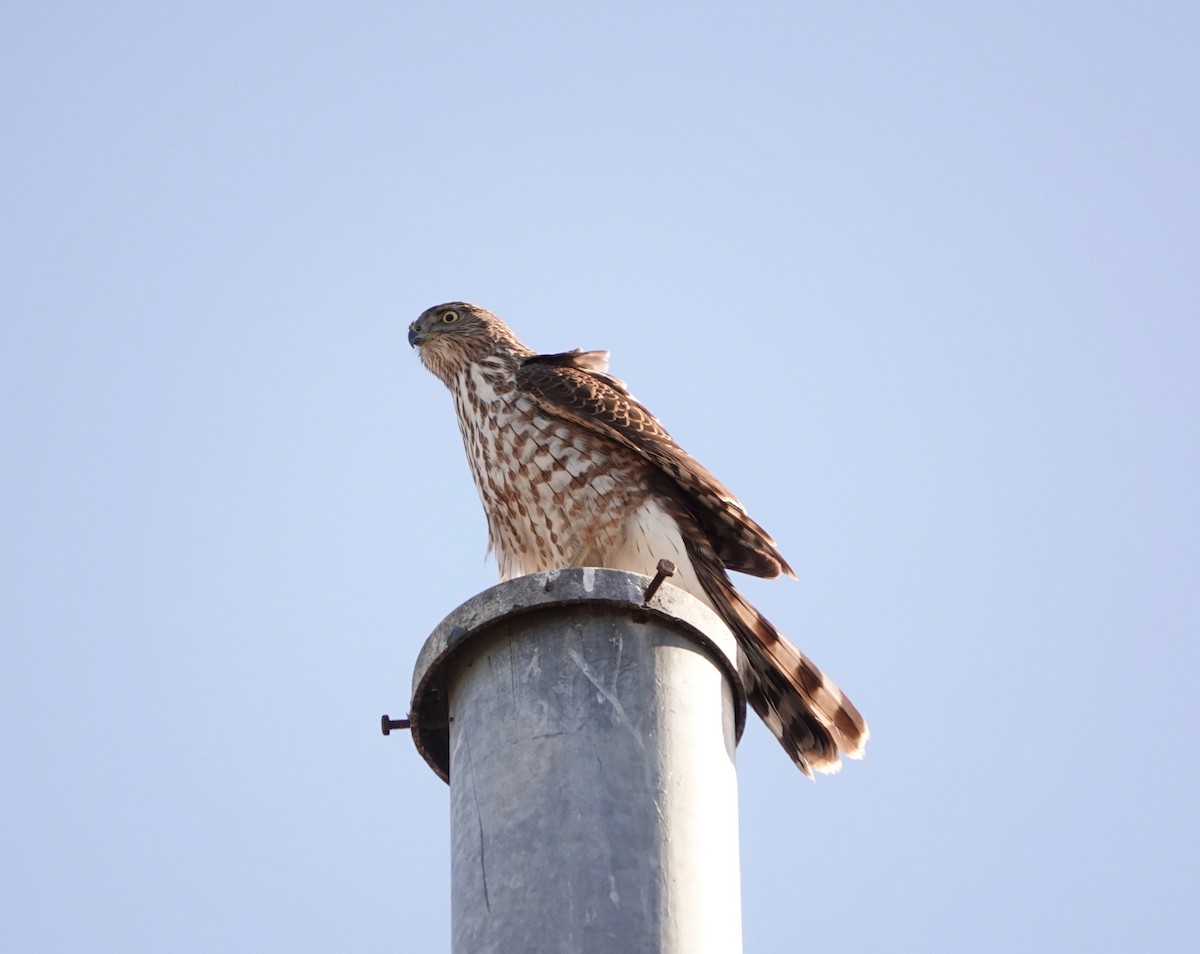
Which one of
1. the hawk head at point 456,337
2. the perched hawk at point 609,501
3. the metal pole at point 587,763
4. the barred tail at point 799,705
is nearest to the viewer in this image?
the metal pole at point 587,763

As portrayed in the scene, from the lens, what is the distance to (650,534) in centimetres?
666

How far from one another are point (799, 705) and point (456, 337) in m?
2.88

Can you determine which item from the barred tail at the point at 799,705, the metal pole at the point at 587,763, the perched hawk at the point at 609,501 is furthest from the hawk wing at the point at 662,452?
the metal pole at the point at 587,763

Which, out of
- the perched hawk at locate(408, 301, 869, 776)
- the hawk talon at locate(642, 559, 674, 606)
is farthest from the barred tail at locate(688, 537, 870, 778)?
the hawk talon at locate(642, 559, 674, 606)

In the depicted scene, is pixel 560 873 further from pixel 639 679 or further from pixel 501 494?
pixel 501 494

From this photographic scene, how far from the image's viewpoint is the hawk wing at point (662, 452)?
6.64 meters

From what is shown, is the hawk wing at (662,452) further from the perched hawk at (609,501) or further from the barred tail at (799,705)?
the barred tail at (799,705)

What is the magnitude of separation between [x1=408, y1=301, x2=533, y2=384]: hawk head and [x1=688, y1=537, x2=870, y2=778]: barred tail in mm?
2212

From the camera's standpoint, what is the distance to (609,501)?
22.2 feet

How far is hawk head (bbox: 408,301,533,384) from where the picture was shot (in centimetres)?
794

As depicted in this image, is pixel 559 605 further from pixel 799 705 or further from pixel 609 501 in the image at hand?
pixel 609 501

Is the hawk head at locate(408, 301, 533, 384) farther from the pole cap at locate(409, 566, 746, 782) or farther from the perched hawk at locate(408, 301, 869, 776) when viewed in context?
the pole cap at locate(409, 566, 746, 782)

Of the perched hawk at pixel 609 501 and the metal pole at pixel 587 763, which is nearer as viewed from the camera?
the metal pole at pixel 587 763

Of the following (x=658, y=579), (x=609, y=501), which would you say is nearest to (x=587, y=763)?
(x=658, y=579)
